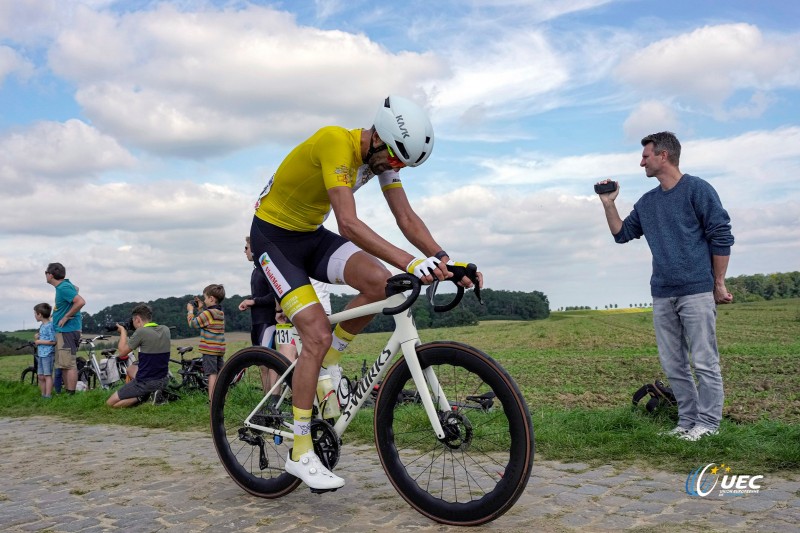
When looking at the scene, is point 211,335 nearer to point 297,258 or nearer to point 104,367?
point 104,367

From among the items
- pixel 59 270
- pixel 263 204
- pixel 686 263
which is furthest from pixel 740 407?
pixel 59 270

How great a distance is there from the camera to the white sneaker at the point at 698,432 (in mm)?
6148

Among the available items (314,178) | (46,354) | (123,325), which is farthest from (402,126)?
(46,354)

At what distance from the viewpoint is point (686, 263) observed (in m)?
6.43

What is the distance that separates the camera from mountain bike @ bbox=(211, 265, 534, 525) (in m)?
4.07

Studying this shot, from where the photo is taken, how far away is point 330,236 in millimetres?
5137

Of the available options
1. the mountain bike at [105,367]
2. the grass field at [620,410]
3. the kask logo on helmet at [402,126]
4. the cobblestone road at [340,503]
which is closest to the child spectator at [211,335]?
the grass field at [620,410]

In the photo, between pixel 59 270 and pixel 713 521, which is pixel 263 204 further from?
pixel 59 270

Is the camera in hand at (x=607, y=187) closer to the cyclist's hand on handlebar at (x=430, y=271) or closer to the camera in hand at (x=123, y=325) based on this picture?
the cyclist's hand on handlebar at (x=430, y=271)

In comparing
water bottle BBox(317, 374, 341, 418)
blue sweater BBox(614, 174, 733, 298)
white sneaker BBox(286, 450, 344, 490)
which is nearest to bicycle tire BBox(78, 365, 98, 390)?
water bottle BBox(317, 374, 341, 418)

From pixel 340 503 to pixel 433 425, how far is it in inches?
41.8

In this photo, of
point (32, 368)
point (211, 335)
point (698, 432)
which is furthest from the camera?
point (32, 368)

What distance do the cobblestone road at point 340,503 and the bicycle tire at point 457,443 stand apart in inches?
6.0

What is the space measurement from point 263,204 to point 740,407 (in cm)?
685
